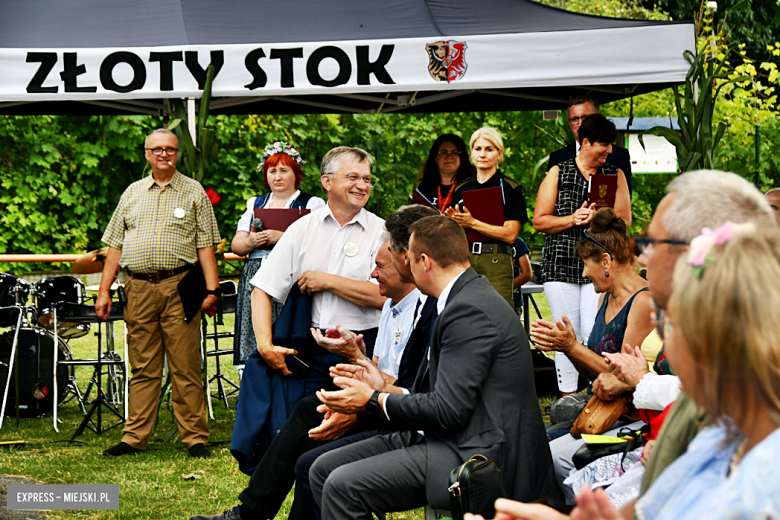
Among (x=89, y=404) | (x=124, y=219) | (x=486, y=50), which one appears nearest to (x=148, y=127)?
(x=89, y=404)

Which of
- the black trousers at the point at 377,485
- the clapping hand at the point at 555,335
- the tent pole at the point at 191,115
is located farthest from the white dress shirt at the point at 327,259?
the tent pole at the point at 191,115

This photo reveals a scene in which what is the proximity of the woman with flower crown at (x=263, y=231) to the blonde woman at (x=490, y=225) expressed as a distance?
1079mm

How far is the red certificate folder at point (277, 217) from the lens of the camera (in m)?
5.51

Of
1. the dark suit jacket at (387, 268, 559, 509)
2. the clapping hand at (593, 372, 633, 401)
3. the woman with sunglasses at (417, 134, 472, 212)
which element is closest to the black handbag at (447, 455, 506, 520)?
the dark suit jacket at (387, 268, 559, 509)

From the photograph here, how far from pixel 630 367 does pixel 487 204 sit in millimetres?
2444

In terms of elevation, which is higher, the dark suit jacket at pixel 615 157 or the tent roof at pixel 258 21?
the tent roof at pixel 258 21

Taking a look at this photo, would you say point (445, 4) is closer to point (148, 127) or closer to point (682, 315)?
point (682, 315)

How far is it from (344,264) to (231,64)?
6.13 feet

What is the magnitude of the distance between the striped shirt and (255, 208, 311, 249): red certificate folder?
37 cm

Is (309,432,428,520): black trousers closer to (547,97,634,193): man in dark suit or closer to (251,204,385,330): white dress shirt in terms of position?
(251,204,385,330): white dress shirt

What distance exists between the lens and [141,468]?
5027 millimetres

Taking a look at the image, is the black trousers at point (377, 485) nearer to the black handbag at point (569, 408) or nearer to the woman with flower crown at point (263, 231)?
the black handbag at point (569, 408)

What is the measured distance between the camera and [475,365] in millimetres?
2576

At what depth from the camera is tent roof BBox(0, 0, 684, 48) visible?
532cm
